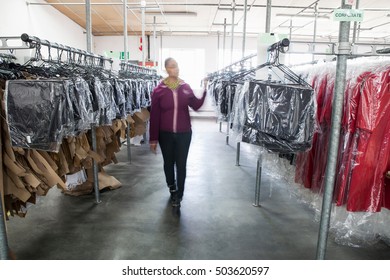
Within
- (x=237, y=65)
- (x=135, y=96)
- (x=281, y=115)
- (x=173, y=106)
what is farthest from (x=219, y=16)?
(x=281, y=115)

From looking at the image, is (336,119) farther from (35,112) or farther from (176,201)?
(176,201)

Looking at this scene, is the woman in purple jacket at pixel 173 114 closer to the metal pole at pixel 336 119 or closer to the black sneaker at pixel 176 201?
the black sneaker at pixel 176 201

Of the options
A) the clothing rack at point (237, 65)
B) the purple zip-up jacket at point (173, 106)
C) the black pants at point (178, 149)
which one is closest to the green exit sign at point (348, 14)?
the purple zip-up jacket at point (173, 106)

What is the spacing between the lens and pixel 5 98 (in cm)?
170

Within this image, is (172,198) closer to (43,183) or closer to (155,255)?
(155,255)

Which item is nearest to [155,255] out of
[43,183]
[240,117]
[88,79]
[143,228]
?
[143,228]

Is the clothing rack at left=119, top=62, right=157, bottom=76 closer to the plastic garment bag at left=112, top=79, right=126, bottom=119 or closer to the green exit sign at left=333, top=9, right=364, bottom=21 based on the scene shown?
the plastic garment bag at left=112, top=79, right=126, bottom=119

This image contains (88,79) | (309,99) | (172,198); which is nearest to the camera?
(309,99)

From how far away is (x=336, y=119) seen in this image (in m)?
1.59

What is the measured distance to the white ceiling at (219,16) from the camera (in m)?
6.54

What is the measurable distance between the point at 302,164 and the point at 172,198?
4.69 feet

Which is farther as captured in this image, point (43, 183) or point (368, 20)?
point (368, 20)

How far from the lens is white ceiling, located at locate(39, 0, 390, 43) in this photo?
6.54m

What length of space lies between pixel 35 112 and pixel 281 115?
5.49 ft
